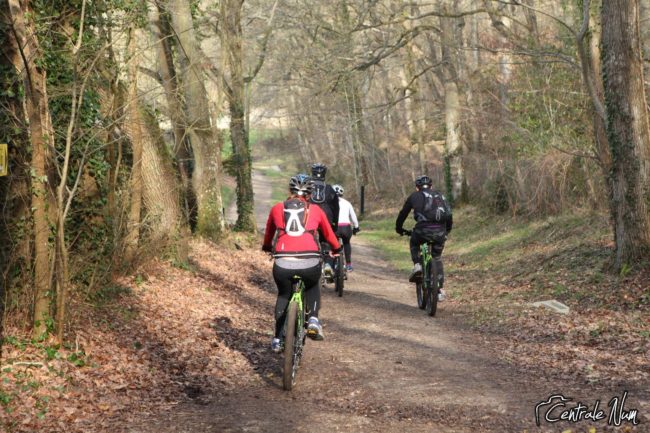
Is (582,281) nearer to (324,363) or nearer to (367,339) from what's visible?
(367,339)

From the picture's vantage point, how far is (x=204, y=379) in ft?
26.3

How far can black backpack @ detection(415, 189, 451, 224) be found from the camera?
472 inches

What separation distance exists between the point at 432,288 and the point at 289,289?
15.2 ft

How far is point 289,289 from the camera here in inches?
306

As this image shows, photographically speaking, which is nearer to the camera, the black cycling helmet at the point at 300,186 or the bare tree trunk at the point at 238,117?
the black cycling helmet at the point at 300,186

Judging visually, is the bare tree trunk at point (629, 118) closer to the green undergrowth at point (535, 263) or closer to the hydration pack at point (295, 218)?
the green undergrowth at point (535, 263)

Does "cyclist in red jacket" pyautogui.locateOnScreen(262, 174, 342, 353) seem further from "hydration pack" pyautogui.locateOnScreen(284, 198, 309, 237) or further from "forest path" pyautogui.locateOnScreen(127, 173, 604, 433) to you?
"forest path" pyautogui.locateOnScreen(127, 173, 604, 433)

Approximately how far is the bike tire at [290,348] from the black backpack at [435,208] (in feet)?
16.8

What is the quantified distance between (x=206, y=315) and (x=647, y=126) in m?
7.75

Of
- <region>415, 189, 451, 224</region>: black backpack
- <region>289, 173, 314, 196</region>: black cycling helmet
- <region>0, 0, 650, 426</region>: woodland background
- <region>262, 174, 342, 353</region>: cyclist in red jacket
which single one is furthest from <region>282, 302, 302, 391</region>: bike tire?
<region>415, 189, 451, 224</region>: black backpack

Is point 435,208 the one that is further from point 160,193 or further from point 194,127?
point 194,127

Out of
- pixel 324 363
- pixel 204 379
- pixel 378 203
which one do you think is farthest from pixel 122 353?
pixel 378 203

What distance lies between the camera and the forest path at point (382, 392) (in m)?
6.25

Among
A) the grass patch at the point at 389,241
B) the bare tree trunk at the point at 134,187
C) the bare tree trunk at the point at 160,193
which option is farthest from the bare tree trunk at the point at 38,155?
the grass patch at the point at 389,241
